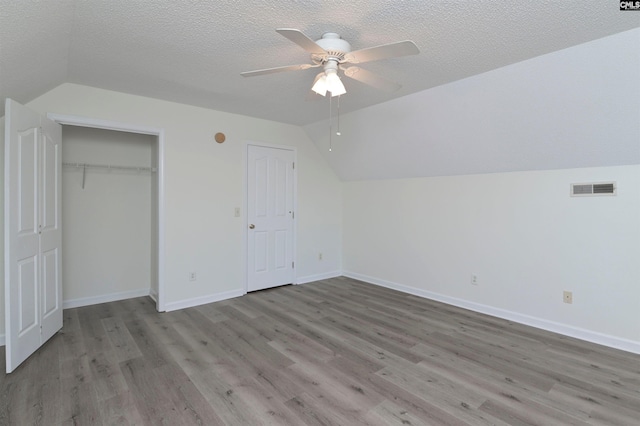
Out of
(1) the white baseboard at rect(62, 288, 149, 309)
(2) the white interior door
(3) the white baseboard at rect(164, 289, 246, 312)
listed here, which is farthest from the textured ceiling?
(3) the white baseboard at rect(164, 289, 246, 312)

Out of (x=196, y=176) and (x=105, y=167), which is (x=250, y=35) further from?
(x=105, y=167)

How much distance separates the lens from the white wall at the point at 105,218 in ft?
12.5

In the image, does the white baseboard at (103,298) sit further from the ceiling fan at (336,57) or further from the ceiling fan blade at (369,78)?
the ceiling fan blade at (369,78)

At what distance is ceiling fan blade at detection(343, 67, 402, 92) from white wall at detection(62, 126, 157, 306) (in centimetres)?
304

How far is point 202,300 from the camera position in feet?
13.1

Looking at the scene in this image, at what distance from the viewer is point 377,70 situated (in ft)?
8.96

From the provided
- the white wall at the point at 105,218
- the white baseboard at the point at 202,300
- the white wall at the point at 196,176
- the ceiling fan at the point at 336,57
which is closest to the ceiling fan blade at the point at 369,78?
the ceiling fan at the point at 336,57

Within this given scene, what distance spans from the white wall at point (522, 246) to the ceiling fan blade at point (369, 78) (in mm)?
2014

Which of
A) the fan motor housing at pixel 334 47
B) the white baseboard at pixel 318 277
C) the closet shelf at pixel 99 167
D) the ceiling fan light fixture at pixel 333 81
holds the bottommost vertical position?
the white baseboard at pixel 318 277

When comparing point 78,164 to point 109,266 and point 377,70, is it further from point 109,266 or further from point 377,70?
point 377,70

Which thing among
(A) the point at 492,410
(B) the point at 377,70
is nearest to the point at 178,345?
(A) the point at 492,410

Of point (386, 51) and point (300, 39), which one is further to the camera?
point (386, 51)

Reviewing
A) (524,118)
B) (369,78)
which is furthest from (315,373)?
(524,118)

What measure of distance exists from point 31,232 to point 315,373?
2.58 meters
